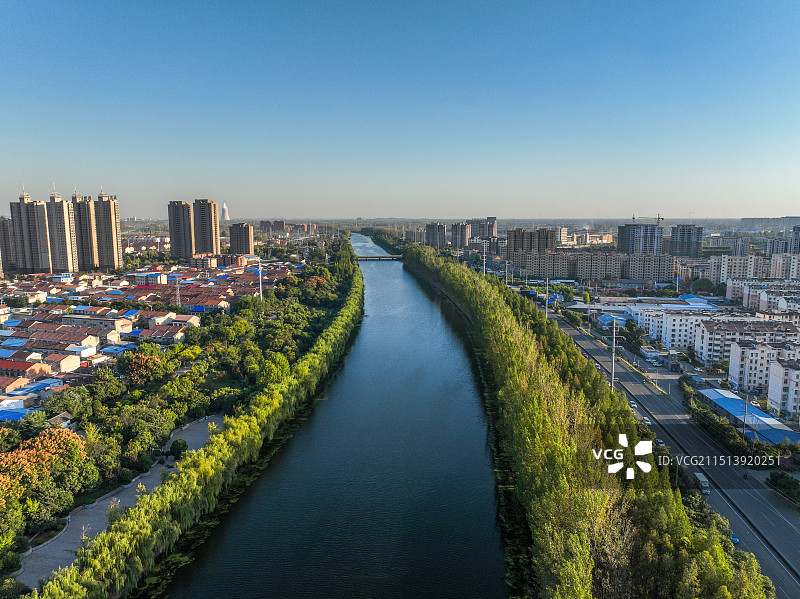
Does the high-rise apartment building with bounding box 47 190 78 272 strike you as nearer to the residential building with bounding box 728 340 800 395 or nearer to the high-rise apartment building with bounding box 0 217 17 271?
the high-rise apartment building with bounding box 0 217 17 271

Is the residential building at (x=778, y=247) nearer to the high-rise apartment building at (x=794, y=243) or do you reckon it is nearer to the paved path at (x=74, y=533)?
the high-rise apartment building at (x=794, y=243)

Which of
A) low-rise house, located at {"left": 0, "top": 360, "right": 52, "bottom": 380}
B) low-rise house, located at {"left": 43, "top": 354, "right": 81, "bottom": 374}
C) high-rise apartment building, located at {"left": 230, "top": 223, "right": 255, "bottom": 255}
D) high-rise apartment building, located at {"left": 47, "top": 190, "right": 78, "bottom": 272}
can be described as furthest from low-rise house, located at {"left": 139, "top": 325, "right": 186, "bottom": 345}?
high-rise apartment building, located at {"left": 230, "top": 223, "right": 255, "bottom": 255}

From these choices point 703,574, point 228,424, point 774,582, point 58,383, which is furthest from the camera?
point 58,383

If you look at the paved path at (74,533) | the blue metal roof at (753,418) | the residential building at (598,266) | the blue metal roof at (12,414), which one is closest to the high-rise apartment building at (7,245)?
the blue metal roof at (12,414)

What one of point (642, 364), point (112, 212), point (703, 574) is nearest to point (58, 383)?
point (703, 574)

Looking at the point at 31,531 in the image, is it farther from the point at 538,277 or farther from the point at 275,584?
the point at 538,277

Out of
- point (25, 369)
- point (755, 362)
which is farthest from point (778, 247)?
point (25, 369)
